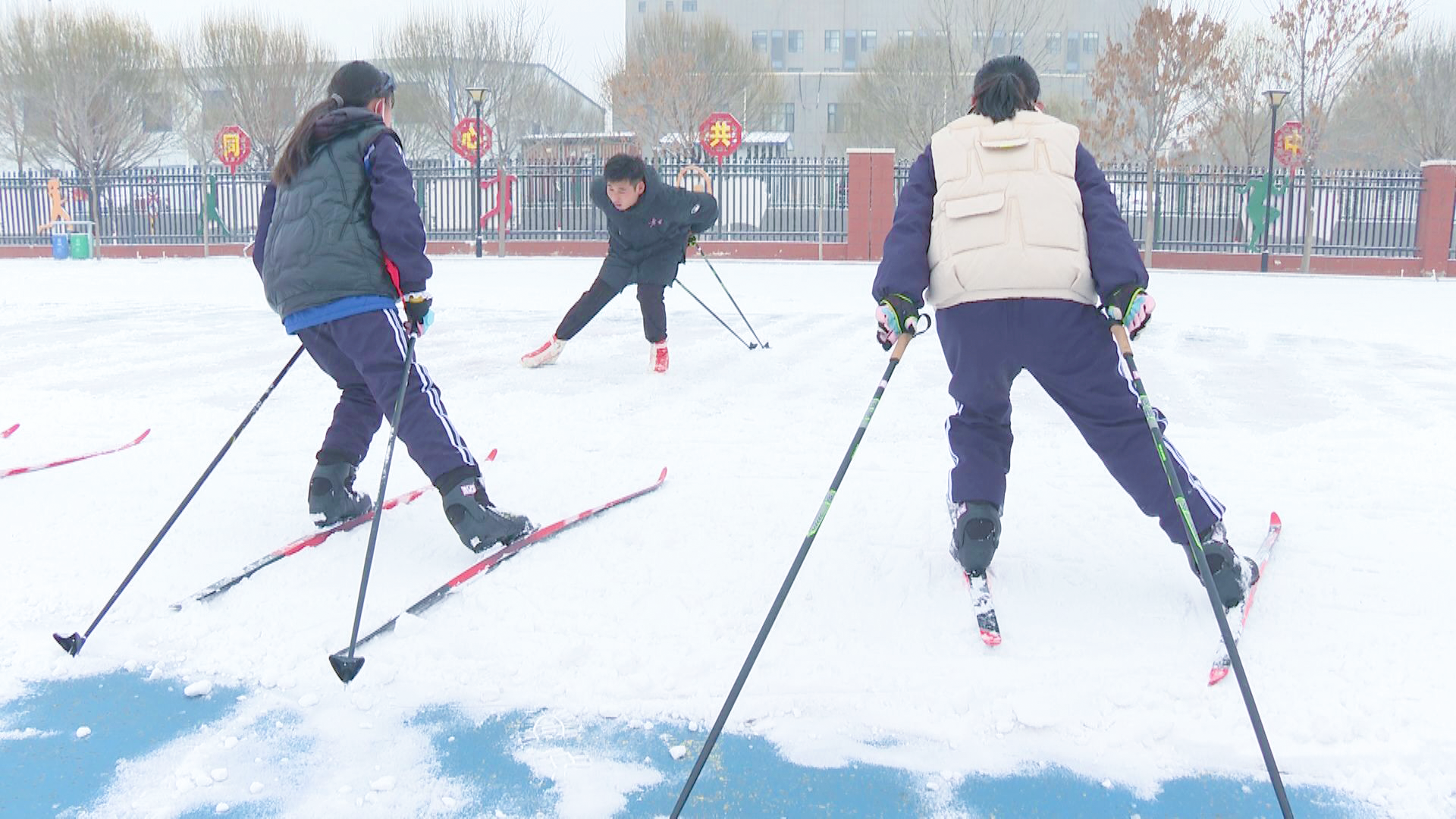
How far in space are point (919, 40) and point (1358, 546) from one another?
35.9m

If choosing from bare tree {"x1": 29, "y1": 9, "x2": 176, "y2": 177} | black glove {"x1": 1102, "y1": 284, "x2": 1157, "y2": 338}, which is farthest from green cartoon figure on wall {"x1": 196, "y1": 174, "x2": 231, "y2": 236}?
black glove {"x1": 1102, "y1": 284, "x2": 1157, "y2": 338}

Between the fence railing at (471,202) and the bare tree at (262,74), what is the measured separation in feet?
27.1

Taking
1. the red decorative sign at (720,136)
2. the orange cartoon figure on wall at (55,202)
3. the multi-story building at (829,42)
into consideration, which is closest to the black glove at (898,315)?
the red decorative sign at (720,136)

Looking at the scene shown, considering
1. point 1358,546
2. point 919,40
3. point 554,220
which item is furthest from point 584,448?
point 919,40

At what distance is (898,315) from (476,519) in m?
1.43

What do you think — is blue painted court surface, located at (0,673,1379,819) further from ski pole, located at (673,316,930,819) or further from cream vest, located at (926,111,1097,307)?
cream vest, located at (926,111,1097,307)

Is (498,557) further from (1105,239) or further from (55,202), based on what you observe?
(55,202)

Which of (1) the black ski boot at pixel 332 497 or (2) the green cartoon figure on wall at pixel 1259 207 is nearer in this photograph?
(1) the black ski boot at pixel 332 497

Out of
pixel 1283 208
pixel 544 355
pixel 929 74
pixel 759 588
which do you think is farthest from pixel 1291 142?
pixel 759 588

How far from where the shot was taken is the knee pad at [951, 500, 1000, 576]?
303 cm

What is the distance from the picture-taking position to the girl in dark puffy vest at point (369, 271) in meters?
3.36

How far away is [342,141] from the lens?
3.40m

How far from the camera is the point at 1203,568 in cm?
246

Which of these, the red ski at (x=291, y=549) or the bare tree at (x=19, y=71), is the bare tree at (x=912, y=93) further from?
the red ski at (x=291, y=549)
